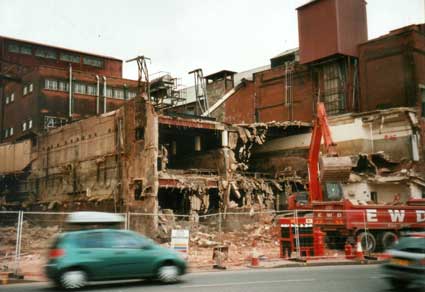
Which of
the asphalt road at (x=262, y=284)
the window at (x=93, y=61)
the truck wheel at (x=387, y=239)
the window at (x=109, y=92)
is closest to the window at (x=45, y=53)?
the window at (x=93, y=61)

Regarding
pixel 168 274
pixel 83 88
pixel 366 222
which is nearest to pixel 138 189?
pixel 366 222

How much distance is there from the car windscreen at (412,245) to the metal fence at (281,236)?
7766 millimetres

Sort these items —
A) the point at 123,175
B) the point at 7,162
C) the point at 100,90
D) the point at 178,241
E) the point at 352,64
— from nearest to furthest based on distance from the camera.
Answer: the point at 178,241, the point at 123,175, the point at 352,64, the point at 7,162, the point at 100,90

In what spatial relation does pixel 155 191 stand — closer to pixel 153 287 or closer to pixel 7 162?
pixel 153 287

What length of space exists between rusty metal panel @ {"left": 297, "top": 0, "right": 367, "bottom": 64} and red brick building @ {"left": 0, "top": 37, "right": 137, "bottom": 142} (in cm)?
2483

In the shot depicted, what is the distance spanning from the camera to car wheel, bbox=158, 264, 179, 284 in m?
12.5

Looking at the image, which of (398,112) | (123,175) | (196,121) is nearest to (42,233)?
(123,175)

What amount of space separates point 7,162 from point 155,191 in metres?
25.9

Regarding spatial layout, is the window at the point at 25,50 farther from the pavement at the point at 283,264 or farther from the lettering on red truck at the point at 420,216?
the lettering on red truck at the point at 420,216

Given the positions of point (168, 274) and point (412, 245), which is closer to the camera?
point (412, 245)

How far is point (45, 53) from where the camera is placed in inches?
2368

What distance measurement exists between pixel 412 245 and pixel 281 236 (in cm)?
962

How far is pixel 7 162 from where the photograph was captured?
49.1 metres

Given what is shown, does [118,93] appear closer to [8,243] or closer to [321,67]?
[321,67]
